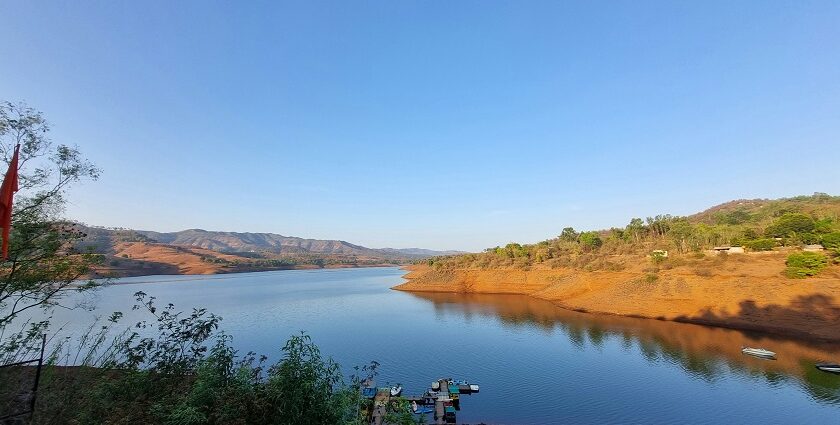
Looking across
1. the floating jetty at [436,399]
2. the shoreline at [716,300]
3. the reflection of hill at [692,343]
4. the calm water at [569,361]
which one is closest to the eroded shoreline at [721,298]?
the shoreline at [716,300]

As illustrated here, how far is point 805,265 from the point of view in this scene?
4969 cm

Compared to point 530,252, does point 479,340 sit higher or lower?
lower

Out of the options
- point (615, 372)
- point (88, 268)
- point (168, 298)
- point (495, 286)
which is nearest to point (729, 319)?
point (615, 372)

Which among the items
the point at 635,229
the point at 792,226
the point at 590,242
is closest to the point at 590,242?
the point at 590,242

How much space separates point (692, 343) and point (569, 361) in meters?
16.4

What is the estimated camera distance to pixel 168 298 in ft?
268

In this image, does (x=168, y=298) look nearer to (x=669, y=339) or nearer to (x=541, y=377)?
(x=541, y=377)

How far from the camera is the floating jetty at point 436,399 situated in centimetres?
2351

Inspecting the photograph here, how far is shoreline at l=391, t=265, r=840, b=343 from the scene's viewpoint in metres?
42.9

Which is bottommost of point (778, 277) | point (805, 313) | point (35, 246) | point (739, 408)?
point (739, 408)

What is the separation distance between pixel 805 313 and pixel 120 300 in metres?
113

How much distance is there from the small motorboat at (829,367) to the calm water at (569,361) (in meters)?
0.80

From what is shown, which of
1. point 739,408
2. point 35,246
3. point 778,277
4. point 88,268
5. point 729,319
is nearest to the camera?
point 35,246

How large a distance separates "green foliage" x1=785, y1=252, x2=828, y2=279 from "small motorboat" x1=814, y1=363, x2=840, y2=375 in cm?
2344
